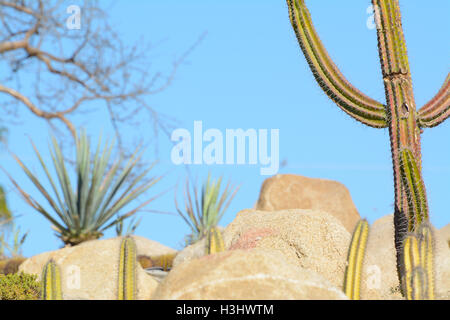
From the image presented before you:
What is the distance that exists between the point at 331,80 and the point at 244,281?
2336mm

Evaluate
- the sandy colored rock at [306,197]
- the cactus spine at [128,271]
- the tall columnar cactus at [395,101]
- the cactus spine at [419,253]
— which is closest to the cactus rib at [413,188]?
the tall columnar cactus at [395,101]

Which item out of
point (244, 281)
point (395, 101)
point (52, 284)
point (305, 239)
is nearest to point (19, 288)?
point (305, 239)

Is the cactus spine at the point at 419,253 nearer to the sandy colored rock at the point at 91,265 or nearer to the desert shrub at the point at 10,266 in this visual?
the sandy colored rock at the point at 91,265

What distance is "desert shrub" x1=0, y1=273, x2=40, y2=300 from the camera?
573 cm

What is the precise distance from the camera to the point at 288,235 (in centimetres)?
521

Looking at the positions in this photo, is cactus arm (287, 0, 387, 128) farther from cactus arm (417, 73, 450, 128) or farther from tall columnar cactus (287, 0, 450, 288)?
cactus arm (417, 73, 450, 128)

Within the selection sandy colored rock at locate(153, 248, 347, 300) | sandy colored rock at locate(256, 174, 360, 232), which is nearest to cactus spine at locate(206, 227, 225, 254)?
sandy colored rock at locate(153, 248, 347, 300)

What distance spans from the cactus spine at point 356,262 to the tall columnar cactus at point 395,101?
118cm

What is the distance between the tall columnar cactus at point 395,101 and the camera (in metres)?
4.27

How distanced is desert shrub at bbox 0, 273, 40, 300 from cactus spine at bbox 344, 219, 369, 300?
12.0ft

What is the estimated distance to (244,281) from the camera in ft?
8.75
